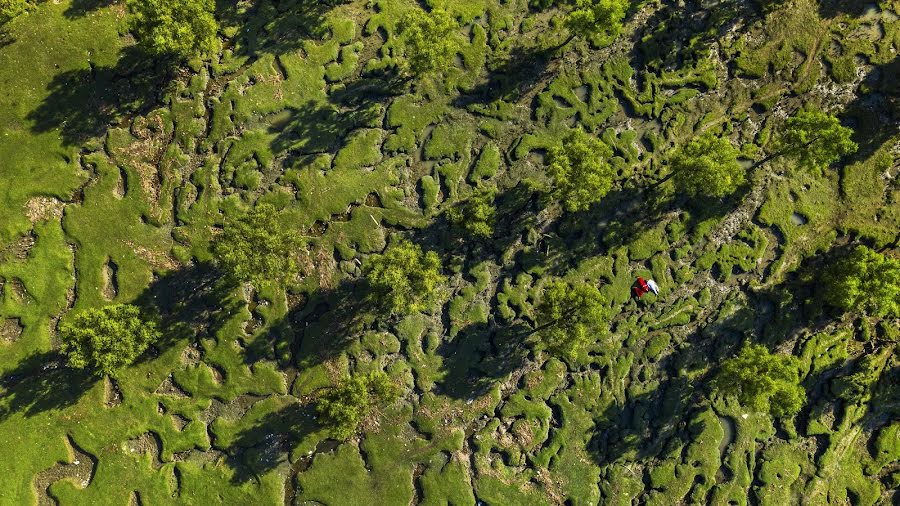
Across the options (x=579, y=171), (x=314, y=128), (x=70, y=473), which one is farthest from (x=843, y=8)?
(x=70, y=473)

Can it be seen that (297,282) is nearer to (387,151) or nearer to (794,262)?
(387,151)

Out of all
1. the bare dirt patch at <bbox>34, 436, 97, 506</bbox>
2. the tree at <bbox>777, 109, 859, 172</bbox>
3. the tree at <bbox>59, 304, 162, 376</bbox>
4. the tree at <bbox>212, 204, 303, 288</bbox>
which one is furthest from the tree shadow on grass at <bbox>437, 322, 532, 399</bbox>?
the bare dirt patch at <bbox>34, 436, 97, 506</bbox>

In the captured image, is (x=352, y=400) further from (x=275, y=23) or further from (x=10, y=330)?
(x=275, y=23)

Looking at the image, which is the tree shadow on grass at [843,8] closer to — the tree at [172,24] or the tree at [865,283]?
the tree at [865,283]

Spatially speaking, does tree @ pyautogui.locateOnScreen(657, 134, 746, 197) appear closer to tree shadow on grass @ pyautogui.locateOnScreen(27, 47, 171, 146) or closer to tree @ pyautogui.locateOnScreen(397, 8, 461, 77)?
tree @ pyautogui.locateOnScreen(397, 8, 461, 77)

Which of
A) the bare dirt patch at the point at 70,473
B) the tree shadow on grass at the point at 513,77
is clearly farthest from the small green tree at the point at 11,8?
the tree shadow on grass at the point at 513,77
